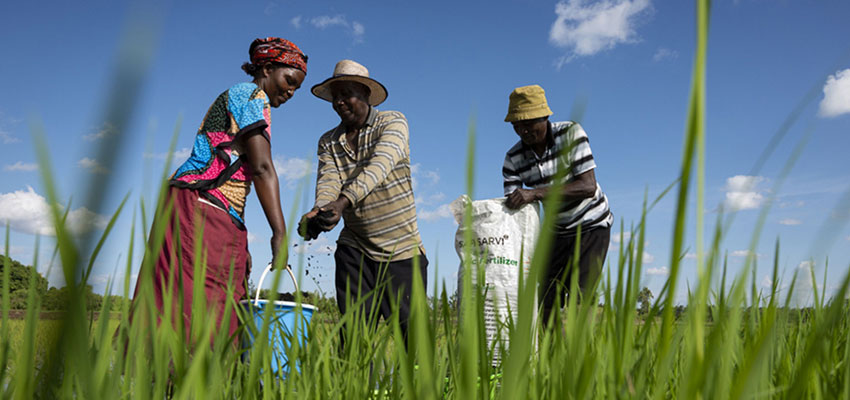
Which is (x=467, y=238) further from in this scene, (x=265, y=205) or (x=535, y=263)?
(x=265, y=205)

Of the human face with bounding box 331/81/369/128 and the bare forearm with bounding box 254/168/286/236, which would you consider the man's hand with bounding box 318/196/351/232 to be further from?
the human face with bounding box 331/81/369/128

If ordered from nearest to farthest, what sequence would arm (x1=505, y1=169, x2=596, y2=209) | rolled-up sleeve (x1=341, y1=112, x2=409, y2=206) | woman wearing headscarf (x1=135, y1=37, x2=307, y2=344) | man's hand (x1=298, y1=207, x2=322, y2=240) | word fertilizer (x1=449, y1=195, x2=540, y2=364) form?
woman wearing headscarf (x1=135, y1=37, x2=307, y2=344)
man's hand (x1=298, y1=207, x2=322, y2=240)
rolled-up sleeve (x1=341, y1=112, x2=409, y2=206)
word fertilizer (x1=449, y1=195, x2=540, y2=364)
arm (x1=505, y1=169, x2=596, y2=209)

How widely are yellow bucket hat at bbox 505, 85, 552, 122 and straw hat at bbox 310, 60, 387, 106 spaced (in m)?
0.77

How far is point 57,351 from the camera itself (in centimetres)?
24

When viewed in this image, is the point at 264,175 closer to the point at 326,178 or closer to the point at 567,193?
the point at 326,178

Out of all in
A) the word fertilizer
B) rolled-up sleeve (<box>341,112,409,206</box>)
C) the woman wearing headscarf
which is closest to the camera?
the woman wearing headscarf

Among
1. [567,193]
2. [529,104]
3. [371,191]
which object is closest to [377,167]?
[371,191]

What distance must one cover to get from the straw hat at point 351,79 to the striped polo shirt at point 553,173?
89cm

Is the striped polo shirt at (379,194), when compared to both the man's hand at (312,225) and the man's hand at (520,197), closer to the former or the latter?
the man's hand at (312,225)

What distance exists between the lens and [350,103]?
3.13 meters

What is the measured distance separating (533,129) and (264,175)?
1.56m

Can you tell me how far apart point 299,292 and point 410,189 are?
248cm

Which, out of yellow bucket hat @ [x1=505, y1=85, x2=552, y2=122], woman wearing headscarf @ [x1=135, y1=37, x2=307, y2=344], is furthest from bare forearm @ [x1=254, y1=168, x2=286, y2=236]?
yellow bucket hat @ [x1=505, y1=85, x2=552, y2=122]

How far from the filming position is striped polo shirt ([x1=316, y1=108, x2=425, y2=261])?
3.12 meters
